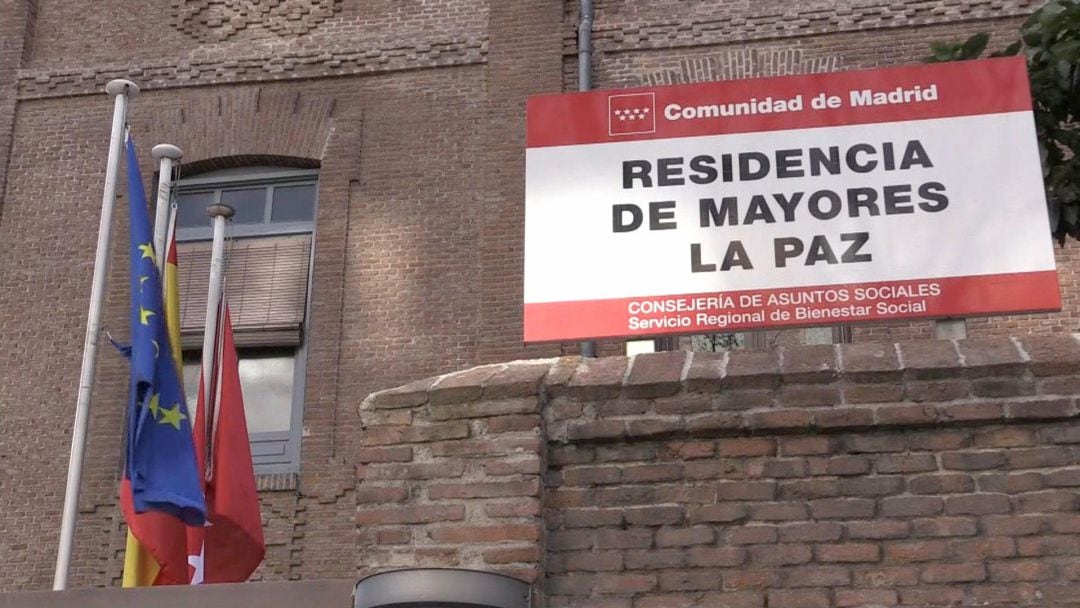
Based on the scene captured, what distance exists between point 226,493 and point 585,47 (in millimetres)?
5744

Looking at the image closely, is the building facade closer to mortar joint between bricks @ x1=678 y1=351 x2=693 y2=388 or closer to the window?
the window

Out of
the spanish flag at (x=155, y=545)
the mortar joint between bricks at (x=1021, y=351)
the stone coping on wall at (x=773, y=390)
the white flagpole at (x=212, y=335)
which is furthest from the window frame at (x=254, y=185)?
the mortar joint between bricks at (x=1021, y=351)

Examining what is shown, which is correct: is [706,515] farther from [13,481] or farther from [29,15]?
[29,15]

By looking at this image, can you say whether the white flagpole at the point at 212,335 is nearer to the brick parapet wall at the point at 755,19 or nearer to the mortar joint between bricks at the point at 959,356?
the brick parapet wall at the point at 755,19

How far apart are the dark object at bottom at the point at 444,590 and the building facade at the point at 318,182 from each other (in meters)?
7.24

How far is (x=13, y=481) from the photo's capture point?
12234 mm

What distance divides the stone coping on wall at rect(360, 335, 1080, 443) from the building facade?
6649mm

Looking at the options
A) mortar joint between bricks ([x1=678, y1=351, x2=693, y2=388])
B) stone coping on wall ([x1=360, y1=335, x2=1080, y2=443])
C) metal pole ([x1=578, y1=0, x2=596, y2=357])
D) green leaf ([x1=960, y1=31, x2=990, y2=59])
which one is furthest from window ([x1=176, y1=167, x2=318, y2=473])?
mortar joint between bricks ([x1=678, y1=351, x2=693, y2=388])

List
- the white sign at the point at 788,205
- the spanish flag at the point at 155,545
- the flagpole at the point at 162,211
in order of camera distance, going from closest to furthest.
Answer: the white sign at the point at 788,205, the spanish flag at the point at 155,545, the flagpole at the point at 162,211

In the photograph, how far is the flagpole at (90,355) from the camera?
9.74 meters

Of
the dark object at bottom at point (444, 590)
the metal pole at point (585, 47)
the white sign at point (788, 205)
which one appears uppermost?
the metal pole at point (585, 47)

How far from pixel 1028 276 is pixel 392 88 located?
9.18 m

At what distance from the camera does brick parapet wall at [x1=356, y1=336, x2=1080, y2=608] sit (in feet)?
14.6

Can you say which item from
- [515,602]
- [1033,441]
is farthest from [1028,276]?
[515,602]
